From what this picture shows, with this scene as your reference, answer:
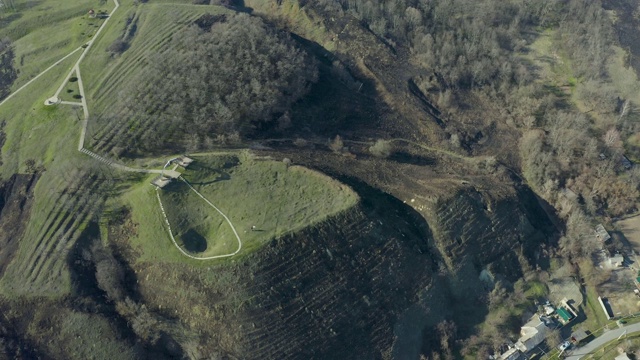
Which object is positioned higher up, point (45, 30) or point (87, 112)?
point (45, 30)

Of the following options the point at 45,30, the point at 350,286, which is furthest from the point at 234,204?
the point at 45,30

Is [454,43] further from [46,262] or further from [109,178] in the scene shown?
[46,262]

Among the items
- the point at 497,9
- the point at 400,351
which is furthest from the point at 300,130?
the point at 497,9

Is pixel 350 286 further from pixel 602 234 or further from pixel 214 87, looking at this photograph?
pixel 602 234

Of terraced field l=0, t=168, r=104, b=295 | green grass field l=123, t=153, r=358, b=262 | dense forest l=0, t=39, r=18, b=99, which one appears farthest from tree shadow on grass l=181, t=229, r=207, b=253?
dense forest l=0, t=39, r=18, b=99

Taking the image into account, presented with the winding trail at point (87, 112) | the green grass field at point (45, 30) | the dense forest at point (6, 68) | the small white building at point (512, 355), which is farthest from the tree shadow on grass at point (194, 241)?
the dense forest at point (6, 68)

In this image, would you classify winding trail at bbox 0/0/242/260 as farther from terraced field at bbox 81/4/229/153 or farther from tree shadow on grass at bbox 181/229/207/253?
terraced field at bbox 81/4/229/153

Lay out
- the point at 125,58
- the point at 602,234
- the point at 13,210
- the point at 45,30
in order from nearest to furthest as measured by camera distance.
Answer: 1. the point at 13,210
2. the point at 602,234
3. the point at 125,58
4. the point at 45,30
